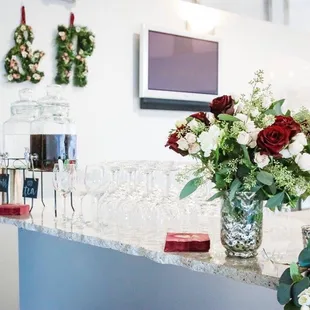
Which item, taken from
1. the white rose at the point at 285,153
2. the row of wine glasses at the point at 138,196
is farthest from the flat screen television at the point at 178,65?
the white rose at the point at 285,153

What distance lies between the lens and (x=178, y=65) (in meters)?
4.75

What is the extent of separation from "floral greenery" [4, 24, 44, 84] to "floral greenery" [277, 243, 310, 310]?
2.83 metres

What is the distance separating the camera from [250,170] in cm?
146

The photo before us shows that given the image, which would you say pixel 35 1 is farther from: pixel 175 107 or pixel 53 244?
pixel 53 244

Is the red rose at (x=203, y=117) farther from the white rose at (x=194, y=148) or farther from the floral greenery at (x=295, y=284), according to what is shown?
the floral greenery at (x=295, y=284)

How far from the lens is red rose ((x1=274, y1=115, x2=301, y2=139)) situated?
1.41 m

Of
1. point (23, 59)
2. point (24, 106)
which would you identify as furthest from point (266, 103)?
point (23, 59)

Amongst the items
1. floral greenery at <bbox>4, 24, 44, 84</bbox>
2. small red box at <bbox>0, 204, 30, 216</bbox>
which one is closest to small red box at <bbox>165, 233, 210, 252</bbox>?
small red box at <bbox>0, 204, 30, 216</bbox>

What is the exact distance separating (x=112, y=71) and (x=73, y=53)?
1.32 ft

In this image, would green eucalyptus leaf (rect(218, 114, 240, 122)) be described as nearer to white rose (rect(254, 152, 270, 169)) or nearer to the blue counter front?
white rose (rect(254, 152, 270, 169))

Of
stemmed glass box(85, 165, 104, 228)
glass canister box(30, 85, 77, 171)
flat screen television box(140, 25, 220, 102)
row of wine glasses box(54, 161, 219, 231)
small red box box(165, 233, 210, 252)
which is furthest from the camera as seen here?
flat screen television box(140, 25, 220, 102)

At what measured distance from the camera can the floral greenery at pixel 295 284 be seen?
1.18 m

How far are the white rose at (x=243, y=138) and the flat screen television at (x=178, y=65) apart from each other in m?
3.06

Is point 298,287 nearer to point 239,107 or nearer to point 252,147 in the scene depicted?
point 252,147
